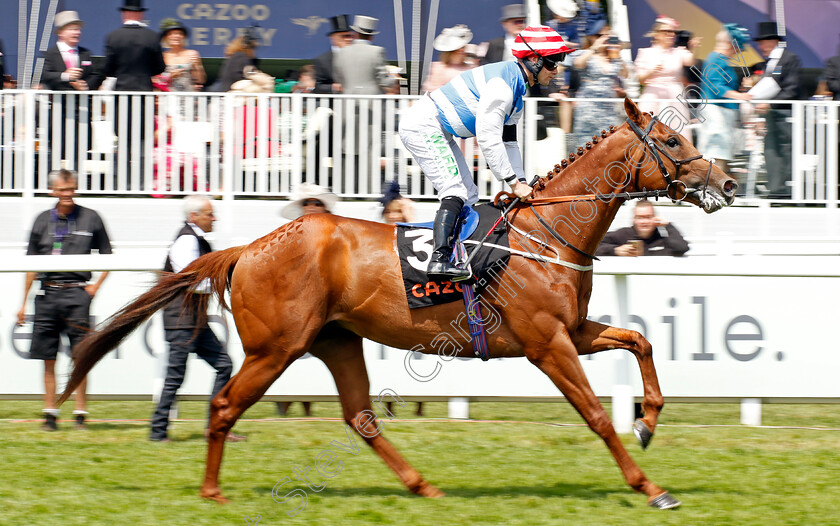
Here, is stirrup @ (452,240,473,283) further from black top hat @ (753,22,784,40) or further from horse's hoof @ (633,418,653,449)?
black top hat @ (753,22,784,40)

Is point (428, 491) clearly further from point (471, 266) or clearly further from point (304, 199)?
point (304, 199)

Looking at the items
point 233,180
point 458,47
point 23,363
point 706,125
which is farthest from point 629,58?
point 23,363

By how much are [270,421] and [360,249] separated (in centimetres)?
253

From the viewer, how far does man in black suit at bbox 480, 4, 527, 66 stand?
399 inches

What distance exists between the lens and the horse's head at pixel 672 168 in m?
5.53

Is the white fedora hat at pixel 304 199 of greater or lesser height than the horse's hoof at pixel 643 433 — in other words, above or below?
above

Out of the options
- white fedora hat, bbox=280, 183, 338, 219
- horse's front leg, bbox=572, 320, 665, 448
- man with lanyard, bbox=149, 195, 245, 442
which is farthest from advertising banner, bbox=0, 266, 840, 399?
horse's front leg, bbox=572, 320, 665, 448

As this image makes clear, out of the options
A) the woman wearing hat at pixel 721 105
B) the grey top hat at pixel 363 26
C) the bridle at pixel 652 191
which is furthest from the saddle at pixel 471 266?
the grey top hat at pixel 363 26

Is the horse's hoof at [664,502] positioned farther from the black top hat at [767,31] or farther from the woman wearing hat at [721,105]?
the black top hat at [767,31]

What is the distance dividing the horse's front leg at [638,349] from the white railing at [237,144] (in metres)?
4.20

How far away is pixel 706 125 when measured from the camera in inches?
378

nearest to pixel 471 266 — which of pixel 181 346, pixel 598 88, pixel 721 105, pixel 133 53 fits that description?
pixel 181 346

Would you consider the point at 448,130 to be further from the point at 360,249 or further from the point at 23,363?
the point at 23,363

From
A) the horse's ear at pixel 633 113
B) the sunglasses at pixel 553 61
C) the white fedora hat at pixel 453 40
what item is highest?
the white fedora hat at pixel 453 40
